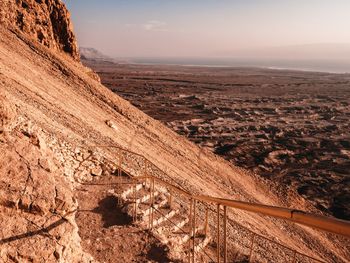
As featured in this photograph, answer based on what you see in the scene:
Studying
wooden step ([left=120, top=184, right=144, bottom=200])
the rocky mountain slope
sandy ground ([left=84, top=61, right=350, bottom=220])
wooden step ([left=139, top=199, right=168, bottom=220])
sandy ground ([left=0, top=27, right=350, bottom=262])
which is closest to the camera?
the rocky mountain slope

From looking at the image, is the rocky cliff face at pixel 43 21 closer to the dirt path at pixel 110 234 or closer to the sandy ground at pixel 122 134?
the sandy ground at pixel 122 134

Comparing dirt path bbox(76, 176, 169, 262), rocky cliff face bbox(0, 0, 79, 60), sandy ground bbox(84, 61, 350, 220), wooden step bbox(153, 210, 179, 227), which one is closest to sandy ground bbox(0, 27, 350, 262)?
rocky cliff face bbox(0, 0, 79, 60)

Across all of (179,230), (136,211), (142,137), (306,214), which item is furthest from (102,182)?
(142,137)

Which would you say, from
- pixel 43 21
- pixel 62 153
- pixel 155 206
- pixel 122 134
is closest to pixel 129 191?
pixel 155 206

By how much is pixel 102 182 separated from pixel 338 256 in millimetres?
10148

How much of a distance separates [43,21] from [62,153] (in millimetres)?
20048

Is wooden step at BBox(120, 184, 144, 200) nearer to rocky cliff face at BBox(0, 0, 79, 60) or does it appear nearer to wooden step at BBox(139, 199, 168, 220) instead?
wooden step at BBox(139, 199, 168, 220)

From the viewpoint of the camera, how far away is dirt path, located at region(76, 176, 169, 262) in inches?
260

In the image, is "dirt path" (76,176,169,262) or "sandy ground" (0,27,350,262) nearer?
"dirt path" (76,176,169,262)

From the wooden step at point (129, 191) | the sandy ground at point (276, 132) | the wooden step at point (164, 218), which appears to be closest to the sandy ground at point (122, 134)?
the wooden step at point (129, 191)

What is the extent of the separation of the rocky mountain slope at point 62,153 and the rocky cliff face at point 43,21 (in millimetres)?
83

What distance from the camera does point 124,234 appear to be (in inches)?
284

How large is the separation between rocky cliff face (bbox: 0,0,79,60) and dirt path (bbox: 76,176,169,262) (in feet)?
64.6

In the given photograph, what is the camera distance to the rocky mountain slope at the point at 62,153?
14.7 ft
